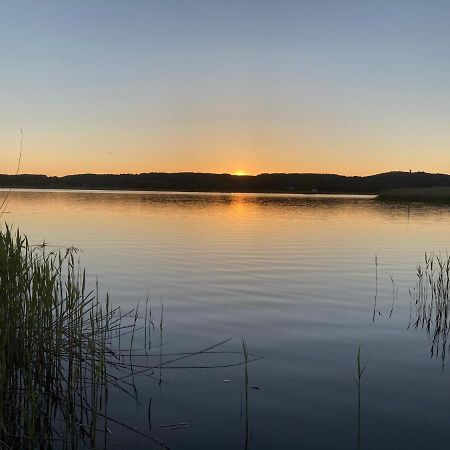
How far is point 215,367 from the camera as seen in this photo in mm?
10055

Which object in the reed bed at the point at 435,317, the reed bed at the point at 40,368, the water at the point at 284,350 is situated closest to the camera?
the reed bed at the point at 40,368

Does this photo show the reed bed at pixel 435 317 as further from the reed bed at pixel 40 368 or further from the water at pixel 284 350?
the reed bed at pixel 40 368

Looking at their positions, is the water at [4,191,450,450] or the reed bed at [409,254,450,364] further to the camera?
the reed bed at [409,254,450,364]

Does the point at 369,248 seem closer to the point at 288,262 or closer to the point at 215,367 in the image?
the point at 288,262

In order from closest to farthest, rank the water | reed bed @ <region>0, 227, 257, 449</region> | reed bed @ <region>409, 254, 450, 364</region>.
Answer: reed bed @ <region>0, 227, 257, 449</region>
the water
reed bed @ <region>409, 254, 450, 364</region>

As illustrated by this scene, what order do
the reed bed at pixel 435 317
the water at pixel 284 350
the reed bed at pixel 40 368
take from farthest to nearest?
the reed bed at pixel 435 317 → the water at pixel 284 350 → the reed bed at pixel 40 368

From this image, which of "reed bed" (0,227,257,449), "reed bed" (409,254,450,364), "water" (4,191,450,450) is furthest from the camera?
"reed bed" (409,254,450,364)

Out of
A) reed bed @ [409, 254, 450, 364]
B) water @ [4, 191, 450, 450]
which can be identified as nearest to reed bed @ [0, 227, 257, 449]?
water @ [4, 191, 450, 450]

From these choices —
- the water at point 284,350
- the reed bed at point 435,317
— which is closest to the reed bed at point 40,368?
the water at point 284,350

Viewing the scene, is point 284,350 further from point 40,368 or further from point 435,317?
point 435,317

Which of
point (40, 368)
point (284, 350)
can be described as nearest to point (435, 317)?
point (284, 350)

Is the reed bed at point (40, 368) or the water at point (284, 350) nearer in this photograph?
the reed bed at point (40, 368)

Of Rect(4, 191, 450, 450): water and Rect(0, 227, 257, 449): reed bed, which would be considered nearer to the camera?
Rect(0, 227, 257, 449): reed bed

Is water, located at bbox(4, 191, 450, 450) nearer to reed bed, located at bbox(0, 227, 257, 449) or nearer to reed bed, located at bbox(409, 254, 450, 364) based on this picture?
reed bed, located at bbox(409, 254, 450, 364)
